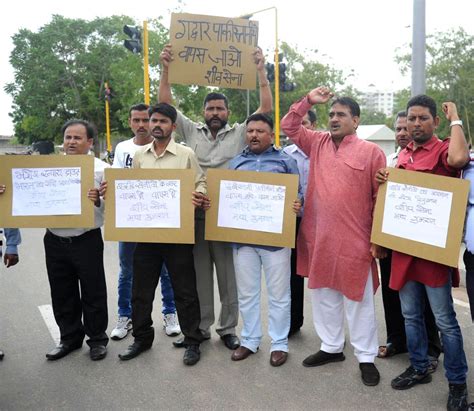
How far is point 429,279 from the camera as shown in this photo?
10.4 ft

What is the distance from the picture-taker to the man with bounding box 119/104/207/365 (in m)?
3.89

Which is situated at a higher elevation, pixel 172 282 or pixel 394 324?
pixel 172 282

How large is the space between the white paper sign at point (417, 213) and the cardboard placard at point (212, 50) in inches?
66.3

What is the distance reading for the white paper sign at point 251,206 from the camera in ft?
12.5

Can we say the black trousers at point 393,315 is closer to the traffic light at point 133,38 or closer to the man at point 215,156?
the man at point 215,156

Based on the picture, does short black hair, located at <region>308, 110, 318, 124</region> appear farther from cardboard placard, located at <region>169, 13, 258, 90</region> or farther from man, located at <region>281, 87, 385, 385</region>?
man, located at <region>281, 87, 385, 385</region>

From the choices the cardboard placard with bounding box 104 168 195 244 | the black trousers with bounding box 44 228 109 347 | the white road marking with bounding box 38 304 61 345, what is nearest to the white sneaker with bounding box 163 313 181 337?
the black trousers with bounding box 44 228 109 347

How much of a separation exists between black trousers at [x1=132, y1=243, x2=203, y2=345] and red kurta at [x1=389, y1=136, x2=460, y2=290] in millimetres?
1546

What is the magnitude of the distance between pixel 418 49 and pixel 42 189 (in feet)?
19.2

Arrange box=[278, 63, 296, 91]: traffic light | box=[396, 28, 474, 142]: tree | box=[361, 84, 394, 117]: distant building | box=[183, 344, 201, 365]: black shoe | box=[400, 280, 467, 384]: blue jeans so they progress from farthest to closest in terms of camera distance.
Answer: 1. box=[361, 84, 394, 117]: distant building
2. box=[396, 28, 474, 142]: tree
3. box=[278, 63, 296, 91]: traffic light
4. box=[183, 344, 201, 365]: black shoe
5. box=[400, 280, 467, 384]: blue jeans

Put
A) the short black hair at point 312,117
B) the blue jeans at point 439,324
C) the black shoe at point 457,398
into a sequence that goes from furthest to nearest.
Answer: the short black hair at point 312,117 → the blue jeans at point 439,324 → the black shoe at point 457,398

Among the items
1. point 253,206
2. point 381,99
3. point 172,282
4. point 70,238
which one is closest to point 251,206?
point 253,206

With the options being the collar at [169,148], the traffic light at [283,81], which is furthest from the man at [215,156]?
the traffic light at [283,81]

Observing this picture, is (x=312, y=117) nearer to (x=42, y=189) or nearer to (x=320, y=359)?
(x=320, y=359)
